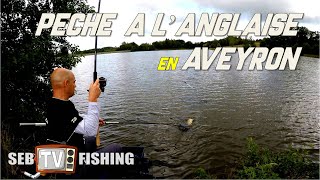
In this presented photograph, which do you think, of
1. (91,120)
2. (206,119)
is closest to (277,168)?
(91,120)

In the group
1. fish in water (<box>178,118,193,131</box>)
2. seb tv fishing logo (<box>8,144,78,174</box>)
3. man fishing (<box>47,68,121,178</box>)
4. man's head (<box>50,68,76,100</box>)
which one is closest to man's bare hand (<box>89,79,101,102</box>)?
man fishing (<box>47,68,121,178</box>)

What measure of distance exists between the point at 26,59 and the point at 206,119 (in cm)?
1272

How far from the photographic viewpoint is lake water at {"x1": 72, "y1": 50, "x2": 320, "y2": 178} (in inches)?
561

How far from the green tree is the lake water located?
15.9 feet

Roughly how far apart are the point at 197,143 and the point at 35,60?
8.46 metres

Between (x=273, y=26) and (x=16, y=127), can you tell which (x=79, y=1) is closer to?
(x=16, y=127)

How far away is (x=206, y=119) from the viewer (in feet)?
65.9

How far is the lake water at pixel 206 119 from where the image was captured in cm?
1425

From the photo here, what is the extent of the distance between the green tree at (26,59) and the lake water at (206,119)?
4.83 metres

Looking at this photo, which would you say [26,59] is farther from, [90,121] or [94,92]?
[90,121]

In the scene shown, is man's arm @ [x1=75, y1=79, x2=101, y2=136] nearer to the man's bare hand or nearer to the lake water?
the man's bare hand

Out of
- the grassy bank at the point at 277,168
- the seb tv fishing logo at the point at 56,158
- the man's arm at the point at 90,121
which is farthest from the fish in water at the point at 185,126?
the man's arm at the point at 90,121

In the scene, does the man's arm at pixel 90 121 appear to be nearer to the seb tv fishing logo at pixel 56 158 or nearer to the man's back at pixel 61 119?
the man's back at pixel 61 119

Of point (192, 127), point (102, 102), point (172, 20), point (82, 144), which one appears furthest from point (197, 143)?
point (102, 102)
